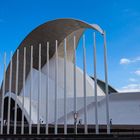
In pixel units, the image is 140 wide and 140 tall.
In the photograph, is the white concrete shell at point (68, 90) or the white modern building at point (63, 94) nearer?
the white concrete shell at point (68, 90)

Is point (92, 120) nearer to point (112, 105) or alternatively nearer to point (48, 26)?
point (112, 105)

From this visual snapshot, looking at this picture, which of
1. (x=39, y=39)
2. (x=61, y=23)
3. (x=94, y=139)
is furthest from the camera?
(x=39, y=39)

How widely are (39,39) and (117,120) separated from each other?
16.9 meters

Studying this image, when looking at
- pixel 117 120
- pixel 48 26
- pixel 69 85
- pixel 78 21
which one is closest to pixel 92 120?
pixel 117 120

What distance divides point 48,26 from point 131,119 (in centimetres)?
1691

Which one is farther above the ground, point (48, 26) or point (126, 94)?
point (48, 26)

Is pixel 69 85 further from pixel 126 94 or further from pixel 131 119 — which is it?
pixel 131 119

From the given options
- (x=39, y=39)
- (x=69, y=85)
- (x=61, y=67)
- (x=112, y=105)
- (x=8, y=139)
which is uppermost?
(x=39, y=39)

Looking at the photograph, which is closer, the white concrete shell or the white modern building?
the white concrete shell

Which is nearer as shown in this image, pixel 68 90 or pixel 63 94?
pixel 63 94

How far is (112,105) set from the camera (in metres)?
26.0

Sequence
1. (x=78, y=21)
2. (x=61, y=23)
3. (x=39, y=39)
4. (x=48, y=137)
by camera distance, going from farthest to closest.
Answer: (x=39, y=39), (x=61, y=23), (x=78, y=21), (x=48, y=137)

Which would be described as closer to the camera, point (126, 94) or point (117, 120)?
point (117, 120)

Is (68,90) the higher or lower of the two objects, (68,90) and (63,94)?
the higher
